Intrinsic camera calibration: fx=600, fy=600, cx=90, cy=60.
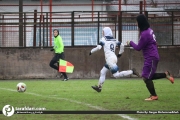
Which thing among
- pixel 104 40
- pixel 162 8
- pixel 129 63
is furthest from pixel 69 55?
pixel 162 8

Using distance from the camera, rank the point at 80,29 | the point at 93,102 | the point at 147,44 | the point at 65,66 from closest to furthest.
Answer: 1. the point at 93,102
2. the point at 147,44
3. the point at 65,66
4. the point at 80,29

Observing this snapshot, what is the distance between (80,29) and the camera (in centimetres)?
2756

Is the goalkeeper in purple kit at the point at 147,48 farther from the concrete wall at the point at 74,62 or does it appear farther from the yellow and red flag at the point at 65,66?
the concrete wall at the point at 74,62

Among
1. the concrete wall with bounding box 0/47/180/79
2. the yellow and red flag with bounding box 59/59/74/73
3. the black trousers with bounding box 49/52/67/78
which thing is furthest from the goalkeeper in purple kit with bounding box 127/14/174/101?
the concrete wall with bounding box 0/47/180/79

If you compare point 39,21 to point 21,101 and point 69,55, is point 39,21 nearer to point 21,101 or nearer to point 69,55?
point 69,55

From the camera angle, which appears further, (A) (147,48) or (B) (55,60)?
(B) (55,60)

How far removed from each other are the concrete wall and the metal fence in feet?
1.98

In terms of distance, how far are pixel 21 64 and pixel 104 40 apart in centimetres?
966

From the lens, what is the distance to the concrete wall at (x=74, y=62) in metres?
26.9

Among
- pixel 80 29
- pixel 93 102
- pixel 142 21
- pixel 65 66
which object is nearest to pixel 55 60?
pixel 65 66

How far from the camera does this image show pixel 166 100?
48.1 ft

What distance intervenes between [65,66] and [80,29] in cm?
268

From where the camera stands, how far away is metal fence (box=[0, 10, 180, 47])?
2739 centimetres

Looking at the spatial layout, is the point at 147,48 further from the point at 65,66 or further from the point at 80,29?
the point at 80,29
